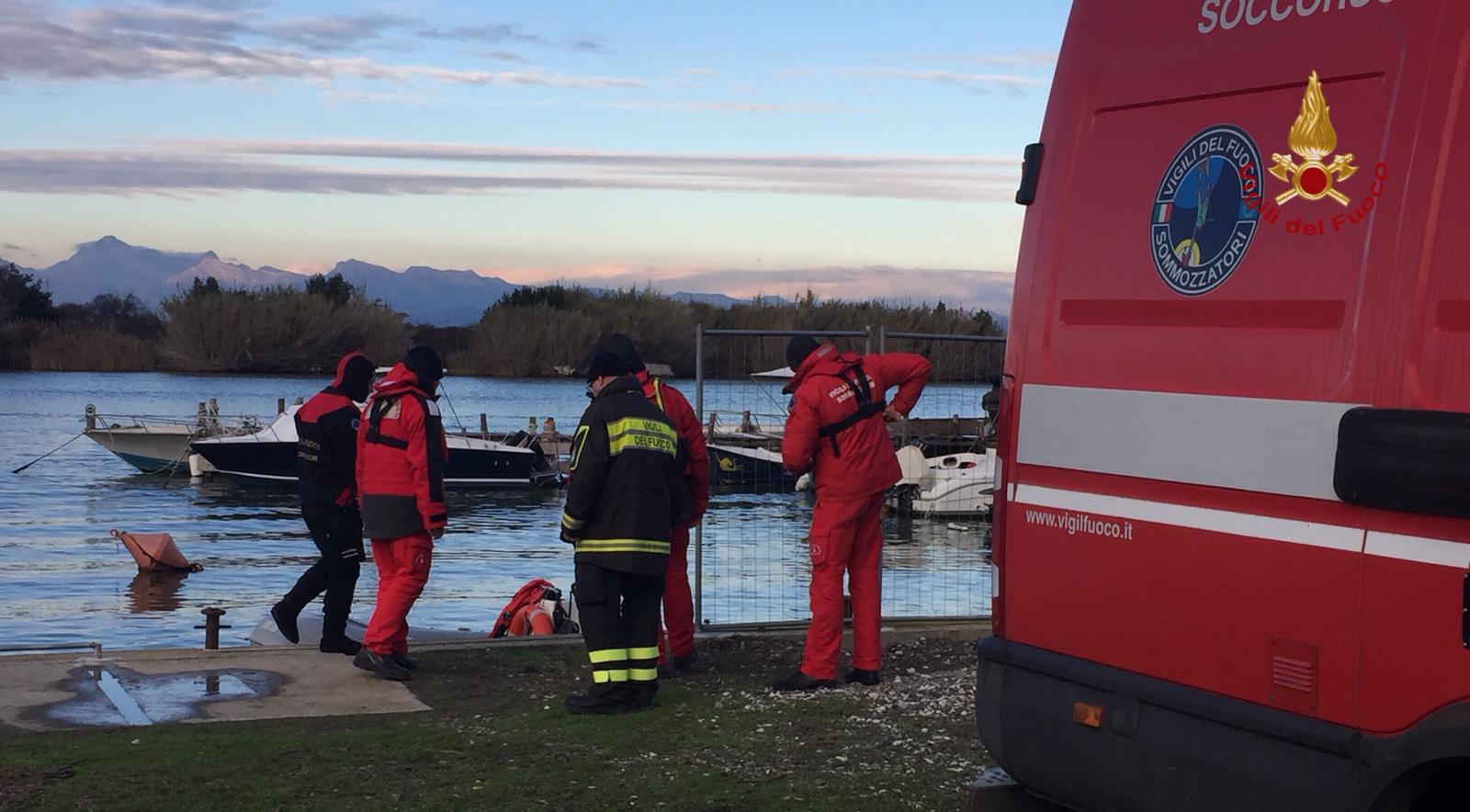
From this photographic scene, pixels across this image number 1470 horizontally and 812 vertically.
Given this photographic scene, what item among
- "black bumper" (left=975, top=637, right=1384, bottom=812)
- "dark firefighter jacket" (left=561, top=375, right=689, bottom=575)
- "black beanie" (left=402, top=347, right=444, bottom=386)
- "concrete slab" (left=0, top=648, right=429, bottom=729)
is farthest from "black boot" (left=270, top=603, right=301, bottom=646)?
"black bumper" (left=975, top=637, right=1384, bottom=812)

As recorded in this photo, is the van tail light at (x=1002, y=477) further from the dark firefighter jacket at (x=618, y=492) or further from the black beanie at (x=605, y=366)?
the black beanie at (x=605, y=366)

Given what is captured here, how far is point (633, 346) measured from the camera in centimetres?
823

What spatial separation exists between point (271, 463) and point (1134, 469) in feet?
131

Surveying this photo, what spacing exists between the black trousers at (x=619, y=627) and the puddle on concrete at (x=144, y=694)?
183 cm

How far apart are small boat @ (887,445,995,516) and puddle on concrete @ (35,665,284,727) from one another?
73.2 feet

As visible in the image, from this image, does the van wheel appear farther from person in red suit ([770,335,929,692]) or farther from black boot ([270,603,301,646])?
black boot ([270,603,301,646])

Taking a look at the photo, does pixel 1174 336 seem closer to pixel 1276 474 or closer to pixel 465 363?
pixel 1276 474

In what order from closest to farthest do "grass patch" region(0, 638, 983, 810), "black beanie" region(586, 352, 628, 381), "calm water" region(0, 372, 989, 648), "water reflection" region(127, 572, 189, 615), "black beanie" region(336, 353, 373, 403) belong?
"grass patch" region(0, 638, 983, 810), "black beanie" region(586, 352, 628, 381), "black beanie" region(336, 353, 373, 403), "calm water" region(0, 372, 989, 648), "water reflection" region(127, 572, 189, 615)

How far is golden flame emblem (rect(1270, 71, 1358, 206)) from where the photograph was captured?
3697 millimetres

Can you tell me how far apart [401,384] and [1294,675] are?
6.00m

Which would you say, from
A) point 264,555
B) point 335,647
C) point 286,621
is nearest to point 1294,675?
point 335,647

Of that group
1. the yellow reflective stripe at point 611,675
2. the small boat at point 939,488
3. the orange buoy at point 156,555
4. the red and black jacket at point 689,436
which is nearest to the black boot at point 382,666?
the yellow reflective stripe at point 611,675

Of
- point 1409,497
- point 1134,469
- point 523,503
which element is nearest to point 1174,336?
point 1134,469

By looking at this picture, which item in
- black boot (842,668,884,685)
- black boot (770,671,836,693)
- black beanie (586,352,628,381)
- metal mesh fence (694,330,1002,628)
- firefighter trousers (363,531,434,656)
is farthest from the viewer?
metal mesh fence (694,330,1002,628)
